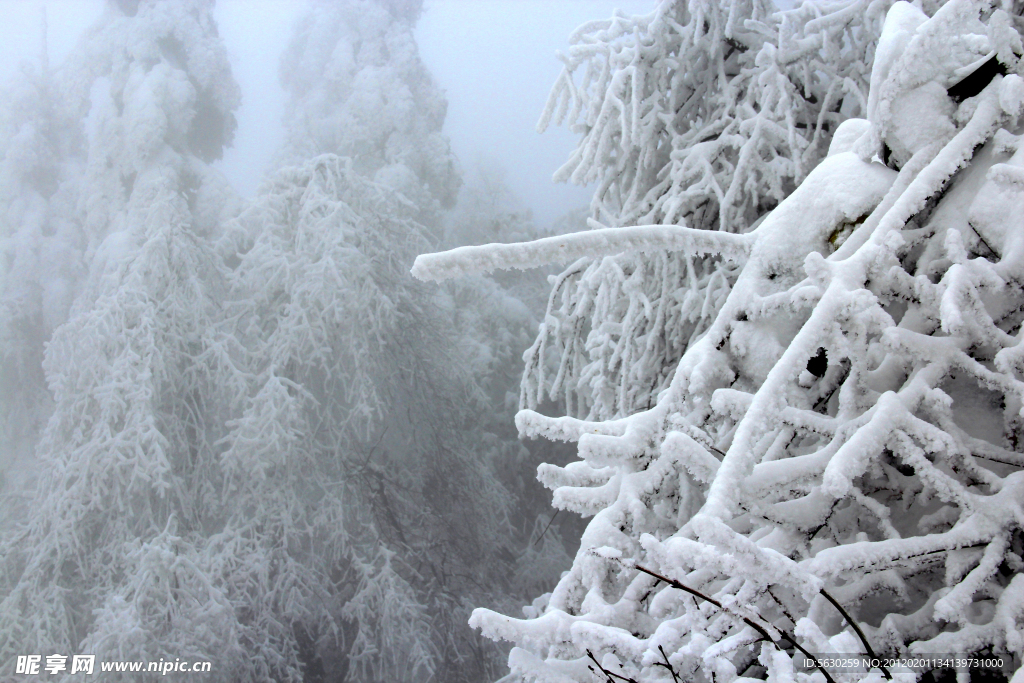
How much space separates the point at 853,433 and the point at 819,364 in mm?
211

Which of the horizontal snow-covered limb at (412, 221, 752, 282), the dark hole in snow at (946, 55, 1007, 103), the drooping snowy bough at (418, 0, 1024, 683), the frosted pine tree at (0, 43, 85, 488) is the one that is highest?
the frosted pine tree at (0, 43, 85, 488)

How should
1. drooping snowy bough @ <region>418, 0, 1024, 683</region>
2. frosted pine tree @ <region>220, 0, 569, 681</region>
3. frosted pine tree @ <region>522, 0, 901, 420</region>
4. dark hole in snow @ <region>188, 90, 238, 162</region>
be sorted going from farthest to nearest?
dark hole in snow @ <region>188, 90, 238, 162</region> → frosted pine tree @ <region>220, 0, 569, 681</region> → frosted pine tree @ <region>522, 0, 901, 420</region> → drooping snowy bough @ <region>418, 0, 1024, 683</region>

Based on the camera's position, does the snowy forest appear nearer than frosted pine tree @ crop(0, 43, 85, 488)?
Yes

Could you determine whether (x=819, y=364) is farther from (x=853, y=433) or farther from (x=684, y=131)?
(x=684, y=131)

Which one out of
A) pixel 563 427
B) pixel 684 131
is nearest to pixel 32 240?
pixel 684 131

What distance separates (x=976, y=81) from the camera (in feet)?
3.17

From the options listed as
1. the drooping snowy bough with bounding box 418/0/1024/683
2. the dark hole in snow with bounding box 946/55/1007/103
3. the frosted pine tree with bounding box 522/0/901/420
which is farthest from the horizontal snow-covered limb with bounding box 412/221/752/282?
the frosted pine tree with bounding box 522/0/901/420

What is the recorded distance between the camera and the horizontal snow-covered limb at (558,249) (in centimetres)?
77

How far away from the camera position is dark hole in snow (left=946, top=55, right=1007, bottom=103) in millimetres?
941

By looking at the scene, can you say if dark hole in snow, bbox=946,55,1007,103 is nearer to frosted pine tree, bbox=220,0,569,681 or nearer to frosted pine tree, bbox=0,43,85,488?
frosted pine tree, bbox=220,0,569,681

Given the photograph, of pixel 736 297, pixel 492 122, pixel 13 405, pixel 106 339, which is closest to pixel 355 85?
pixel 492 122

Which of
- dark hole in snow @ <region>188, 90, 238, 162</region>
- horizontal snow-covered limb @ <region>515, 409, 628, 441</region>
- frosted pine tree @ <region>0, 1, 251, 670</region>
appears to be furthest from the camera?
dark hole in snow @ <region>188, 90, 238, 162</region>

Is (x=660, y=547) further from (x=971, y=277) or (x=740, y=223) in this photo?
(x=740, y=223)

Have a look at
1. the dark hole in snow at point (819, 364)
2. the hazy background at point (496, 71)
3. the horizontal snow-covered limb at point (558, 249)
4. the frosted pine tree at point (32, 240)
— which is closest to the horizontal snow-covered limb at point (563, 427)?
the horizontal snow-covered limb at point (558, 249)
